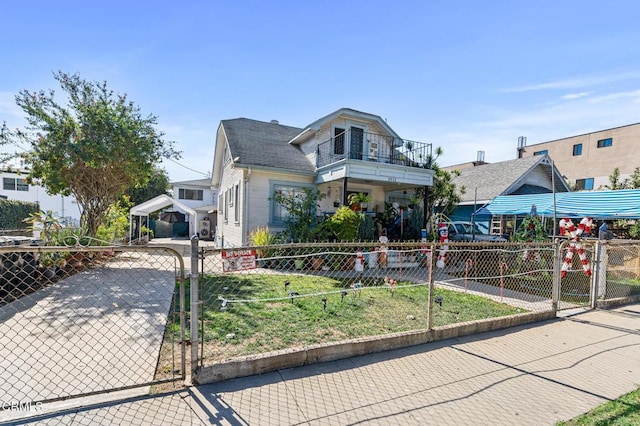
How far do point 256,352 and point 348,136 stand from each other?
1105cm

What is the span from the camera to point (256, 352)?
3504 millimetres

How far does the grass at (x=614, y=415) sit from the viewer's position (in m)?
2.56

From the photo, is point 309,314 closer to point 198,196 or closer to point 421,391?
point 421,391

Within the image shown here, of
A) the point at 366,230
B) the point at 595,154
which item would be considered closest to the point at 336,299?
the point at 366,230

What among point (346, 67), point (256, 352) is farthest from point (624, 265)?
point (256, 352)

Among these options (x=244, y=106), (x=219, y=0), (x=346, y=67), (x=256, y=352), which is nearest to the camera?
(x=256, y=352)

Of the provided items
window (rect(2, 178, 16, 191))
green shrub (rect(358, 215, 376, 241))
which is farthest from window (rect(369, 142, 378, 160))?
window (rect(2, 178, 16, 191))

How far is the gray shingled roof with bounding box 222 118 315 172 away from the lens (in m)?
11.8

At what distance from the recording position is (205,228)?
2522 cm

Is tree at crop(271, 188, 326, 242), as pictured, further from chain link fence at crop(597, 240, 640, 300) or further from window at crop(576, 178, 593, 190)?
window at crop(576, 178, 593, 190)

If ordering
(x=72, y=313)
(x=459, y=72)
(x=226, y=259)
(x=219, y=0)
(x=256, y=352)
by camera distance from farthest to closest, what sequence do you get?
(x=459, y=72)
(x=219, y=0)
(x=72, y=313)
(x=256, y=352)
(x=226, y=259)

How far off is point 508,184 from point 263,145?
578 inches

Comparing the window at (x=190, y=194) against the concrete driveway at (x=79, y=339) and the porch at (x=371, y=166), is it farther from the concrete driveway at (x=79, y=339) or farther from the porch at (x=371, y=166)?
the concrete driveway at (x=79, y=339)

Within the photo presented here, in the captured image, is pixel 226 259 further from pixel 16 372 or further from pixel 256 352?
pixel 16 372
